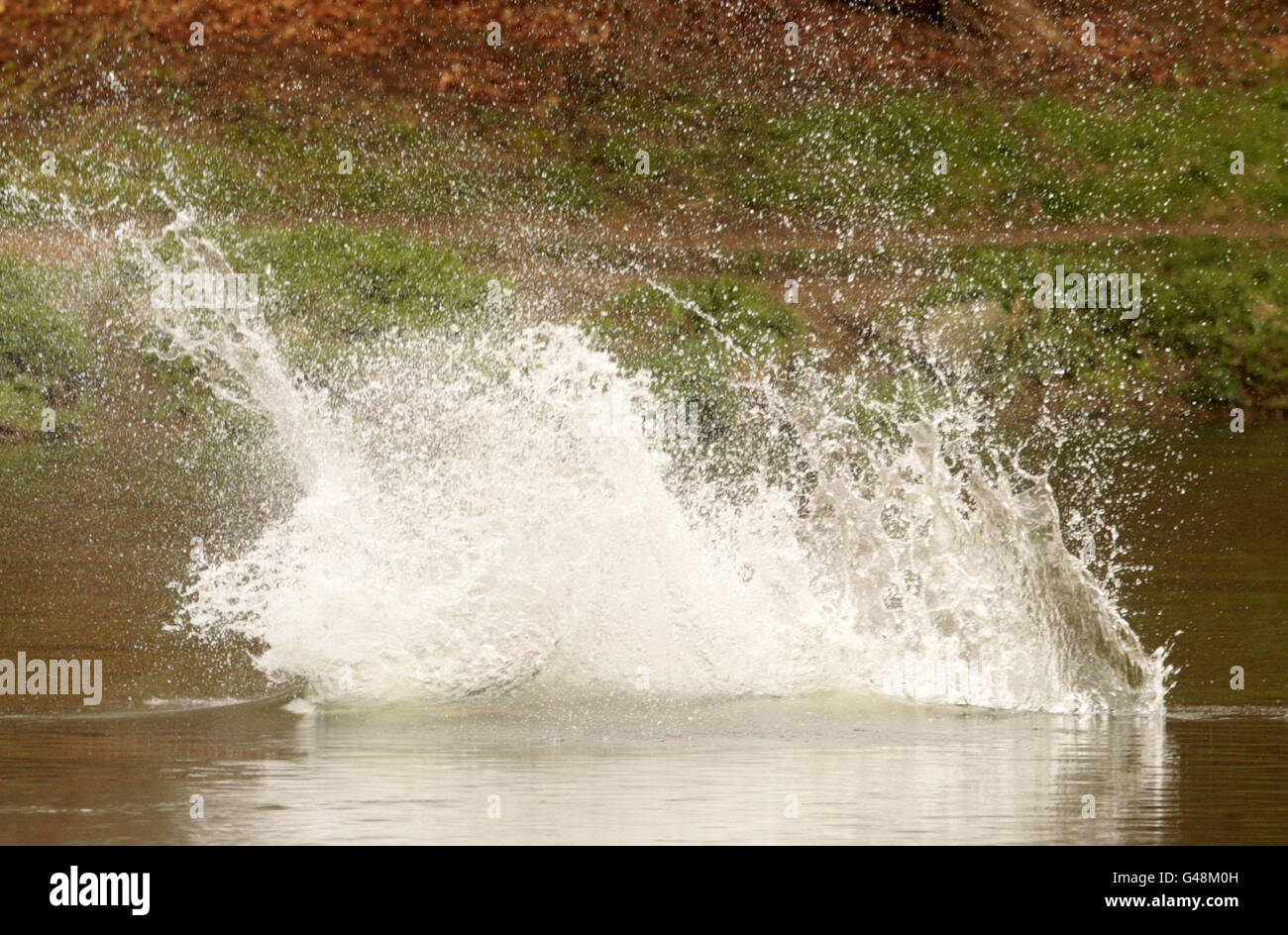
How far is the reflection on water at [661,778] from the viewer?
7.03 metres

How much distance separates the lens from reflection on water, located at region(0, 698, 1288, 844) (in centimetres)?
703

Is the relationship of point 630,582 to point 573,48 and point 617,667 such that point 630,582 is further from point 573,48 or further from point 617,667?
point 573,48

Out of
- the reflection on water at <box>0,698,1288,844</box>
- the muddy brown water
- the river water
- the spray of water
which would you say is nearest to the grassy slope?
the river water

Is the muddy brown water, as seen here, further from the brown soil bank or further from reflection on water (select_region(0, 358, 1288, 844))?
the brown soil bank

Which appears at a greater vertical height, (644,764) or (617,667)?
(617,667)

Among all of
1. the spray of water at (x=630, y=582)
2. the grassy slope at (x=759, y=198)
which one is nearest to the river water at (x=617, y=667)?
the spray of water at (x=630, y=582)

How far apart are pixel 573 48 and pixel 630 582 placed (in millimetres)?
21188

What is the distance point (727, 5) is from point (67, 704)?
23.9 m

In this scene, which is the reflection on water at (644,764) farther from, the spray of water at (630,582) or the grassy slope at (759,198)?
the grassy slope at (759,198)

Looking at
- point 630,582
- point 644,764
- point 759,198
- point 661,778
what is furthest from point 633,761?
point 759,198

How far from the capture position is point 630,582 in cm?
1070

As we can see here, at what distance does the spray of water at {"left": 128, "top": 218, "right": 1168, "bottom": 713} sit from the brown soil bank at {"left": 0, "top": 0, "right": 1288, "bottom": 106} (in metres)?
19.0

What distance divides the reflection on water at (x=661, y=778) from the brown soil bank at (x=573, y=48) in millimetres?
21436

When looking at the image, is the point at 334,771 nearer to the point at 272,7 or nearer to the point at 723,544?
the point at 723,544
